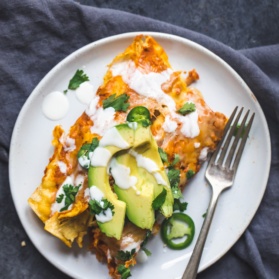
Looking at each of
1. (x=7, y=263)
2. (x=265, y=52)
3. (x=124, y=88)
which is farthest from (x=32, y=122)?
(x=265, y=52)

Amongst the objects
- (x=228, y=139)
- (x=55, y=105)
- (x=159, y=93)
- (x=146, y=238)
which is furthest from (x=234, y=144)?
(x=55, y=105)

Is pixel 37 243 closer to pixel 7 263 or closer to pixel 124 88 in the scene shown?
pixel 7 263

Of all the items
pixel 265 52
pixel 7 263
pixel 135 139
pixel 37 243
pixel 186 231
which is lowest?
pixel 7 263

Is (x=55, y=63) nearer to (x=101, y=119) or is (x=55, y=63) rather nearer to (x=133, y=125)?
(x=101, y=119)

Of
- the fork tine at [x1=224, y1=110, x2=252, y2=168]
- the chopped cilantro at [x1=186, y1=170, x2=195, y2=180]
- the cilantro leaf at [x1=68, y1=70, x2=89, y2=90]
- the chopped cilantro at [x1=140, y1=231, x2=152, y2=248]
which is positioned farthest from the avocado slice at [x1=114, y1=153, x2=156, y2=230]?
the cilantro leaf at [x1=68, y1=70, x2=89, y2=90]

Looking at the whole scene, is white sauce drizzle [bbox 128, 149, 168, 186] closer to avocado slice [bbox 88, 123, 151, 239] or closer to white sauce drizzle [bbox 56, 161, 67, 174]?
avocado slice [bbox 88, 123, 151, 239]
